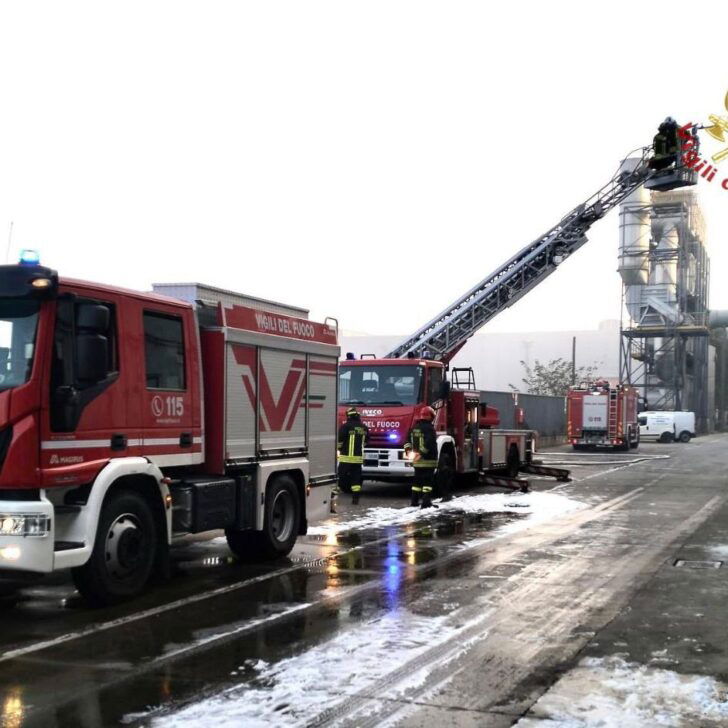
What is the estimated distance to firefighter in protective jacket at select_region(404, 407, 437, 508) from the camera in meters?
14.8

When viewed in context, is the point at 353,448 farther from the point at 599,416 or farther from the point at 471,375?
the point at 599,416

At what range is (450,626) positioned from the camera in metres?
6.71

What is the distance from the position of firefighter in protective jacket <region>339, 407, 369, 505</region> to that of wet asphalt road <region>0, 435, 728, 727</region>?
377 cm

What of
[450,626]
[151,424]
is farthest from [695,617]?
[151,424]

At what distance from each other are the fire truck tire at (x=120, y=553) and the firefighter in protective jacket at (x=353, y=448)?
25.9 ft

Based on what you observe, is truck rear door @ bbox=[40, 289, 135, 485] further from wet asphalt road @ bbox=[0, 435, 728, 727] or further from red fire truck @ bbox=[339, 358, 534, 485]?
red fire truck @ bbox=[339, 358, 534, 485]

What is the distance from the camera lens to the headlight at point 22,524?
634 centimetres

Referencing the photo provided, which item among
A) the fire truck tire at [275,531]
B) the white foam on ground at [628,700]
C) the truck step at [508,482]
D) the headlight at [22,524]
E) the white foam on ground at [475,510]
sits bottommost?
the white foam on ground at [475,510]

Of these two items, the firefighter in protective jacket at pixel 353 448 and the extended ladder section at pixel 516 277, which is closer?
the firefighter in protective jacket at pixel 353 448

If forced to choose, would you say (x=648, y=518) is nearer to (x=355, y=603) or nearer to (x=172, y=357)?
(x=355, y=603)

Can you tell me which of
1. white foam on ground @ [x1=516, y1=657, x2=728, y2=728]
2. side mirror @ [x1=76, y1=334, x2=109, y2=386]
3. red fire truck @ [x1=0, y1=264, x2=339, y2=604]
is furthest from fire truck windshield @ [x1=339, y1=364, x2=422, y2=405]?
white foam on ground @ [x1=516, y1=657, x2=728, y2=728]

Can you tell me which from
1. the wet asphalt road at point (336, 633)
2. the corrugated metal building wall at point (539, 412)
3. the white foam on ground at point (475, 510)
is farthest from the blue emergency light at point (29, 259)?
the corrugated metal building wall at point (539, 412)

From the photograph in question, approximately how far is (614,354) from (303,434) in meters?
74.2

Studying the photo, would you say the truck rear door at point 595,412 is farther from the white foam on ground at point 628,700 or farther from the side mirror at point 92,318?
the side mirror at point 92,318
